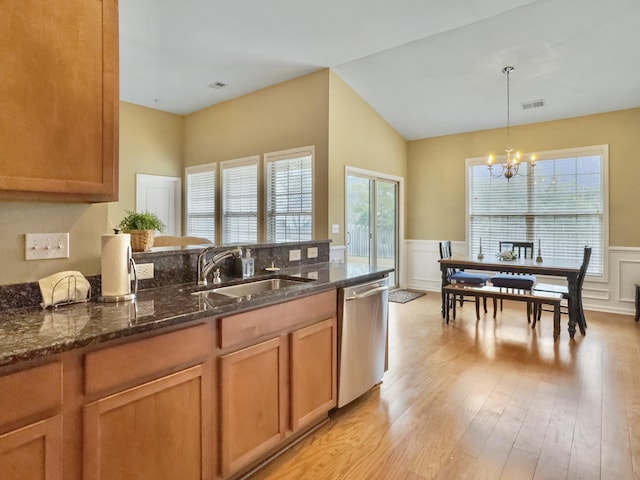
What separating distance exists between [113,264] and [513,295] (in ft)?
13.6

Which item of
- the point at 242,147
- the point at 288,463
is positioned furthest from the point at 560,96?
the point at 288,463

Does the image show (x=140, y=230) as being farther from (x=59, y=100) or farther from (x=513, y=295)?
(x=513, y=295)

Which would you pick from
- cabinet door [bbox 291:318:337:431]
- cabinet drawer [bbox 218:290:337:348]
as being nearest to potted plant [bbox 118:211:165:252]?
cabinet drawer [bbox 218:290:337:348]

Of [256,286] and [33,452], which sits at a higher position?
[256,286]

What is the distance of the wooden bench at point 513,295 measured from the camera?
4.05 meters

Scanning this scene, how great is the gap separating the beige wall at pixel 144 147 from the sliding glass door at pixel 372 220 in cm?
342

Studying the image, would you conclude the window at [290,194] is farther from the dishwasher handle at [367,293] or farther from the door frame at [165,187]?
the dishwasher handle at [367,293]

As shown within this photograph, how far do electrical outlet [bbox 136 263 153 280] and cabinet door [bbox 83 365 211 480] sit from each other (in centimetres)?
69

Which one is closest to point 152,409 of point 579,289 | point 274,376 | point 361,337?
point 274,376

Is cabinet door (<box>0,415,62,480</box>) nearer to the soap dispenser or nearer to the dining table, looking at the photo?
the soap dispenser

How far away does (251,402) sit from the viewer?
1.83 meters

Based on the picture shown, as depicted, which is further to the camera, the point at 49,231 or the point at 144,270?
the point at 144,270

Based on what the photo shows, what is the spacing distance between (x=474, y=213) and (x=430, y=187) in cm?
92

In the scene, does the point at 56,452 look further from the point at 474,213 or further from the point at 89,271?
the point at 474,213
